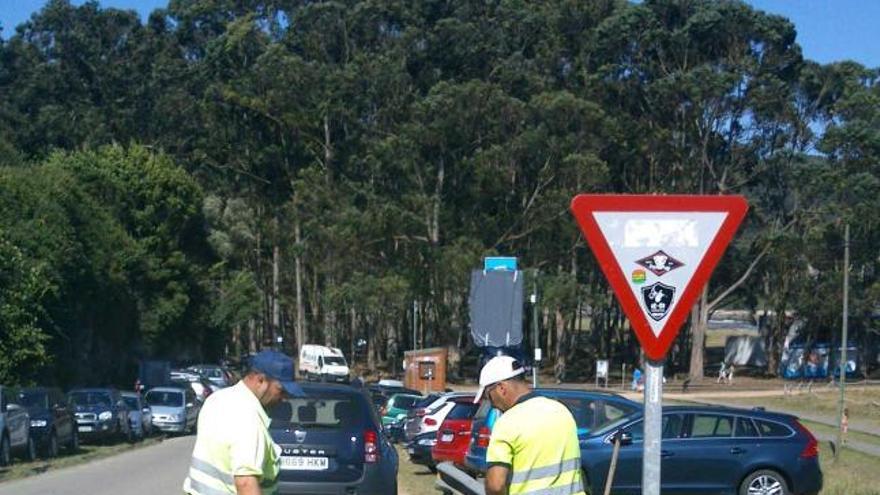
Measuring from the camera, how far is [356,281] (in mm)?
68625

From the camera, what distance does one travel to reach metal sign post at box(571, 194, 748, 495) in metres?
6.34

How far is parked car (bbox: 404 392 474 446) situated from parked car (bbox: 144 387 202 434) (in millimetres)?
12317

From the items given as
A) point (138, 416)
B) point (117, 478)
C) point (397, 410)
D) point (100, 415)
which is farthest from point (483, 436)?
point (138, 416)

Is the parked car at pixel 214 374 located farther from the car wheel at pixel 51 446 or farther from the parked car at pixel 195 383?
the car wheel at pixel 51 446

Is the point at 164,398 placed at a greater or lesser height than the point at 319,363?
lesser

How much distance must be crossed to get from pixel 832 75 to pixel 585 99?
43.9 feet

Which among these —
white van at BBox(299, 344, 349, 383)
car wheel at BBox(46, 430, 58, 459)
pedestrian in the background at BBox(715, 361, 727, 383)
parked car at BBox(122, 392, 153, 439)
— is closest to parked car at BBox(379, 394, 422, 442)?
parked car at BBox(122, 392, 153, 439)

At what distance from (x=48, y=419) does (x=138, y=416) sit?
28.3ft

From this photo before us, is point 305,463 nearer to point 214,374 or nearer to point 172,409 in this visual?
point 172,409

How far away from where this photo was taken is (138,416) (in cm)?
3941

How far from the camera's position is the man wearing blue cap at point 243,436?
243 inches

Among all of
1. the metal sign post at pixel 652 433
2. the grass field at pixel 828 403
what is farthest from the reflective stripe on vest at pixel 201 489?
the grass field at pixel 828 403

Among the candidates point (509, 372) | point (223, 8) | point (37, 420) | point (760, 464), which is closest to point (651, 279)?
point (509, 372)

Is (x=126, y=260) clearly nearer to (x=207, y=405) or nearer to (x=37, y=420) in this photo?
(x=37, y=420)
